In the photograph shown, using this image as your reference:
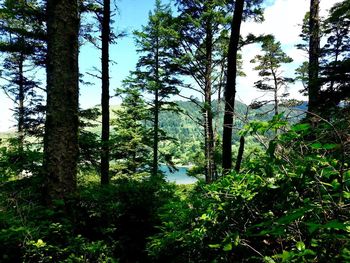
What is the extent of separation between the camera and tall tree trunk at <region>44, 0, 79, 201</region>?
4.78 m

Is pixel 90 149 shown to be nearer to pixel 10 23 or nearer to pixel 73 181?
pixel 73 181

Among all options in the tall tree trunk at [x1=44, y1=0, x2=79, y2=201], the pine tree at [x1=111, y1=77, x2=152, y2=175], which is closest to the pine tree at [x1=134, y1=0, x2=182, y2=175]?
the pine tree at [x1=111, y1=77, x2=152, y2=175]

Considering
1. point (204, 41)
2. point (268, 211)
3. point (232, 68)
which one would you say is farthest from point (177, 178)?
point (268, 211)

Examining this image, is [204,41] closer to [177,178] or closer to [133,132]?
[133,132]

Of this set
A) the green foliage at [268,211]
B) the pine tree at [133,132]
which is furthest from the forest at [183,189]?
the pine tree at [133,132]

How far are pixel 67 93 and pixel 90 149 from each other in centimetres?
386

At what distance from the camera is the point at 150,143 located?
2066 centimetres

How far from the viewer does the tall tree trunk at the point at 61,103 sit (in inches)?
188

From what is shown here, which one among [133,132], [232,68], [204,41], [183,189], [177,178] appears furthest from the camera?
[177,178]

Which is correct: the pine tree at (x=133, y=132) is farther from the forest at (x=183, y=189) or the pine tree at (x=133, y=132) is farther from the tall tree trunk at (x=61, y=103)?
the tall tree trunk at (x=61, y=103)

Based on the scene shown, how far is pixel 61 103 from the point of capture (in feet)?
16.1

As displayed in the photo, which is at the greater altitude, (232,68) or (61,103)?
(232,68)

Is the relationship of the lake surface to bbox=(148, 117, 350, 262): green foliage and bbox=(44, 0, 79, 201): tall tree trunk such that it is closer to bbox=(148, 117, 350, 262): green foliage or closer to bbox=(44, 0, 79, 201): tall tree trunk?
bbox=(44, 0, 79, 201): tall tree trunk

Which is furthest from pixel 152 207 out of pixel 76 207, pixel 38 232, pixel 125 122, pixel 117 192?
pixel 125 122
